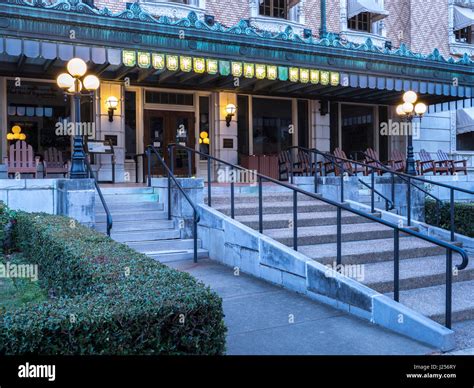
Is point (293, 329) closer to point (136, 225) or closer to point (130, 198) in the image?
point (136, 225)

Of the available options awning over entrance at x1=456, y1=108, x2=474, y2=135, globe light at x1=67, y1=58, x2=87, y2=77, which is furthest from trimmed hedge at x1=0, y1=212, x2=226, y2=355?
awning over entrance at x1=456, y1=108, x2=474, y2=135

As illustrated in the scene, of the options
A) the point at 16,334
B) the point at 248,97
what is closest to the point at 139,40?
the point at 248,97

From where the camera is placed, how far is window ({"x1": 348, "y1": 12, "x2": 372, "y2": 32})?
61.3 ft

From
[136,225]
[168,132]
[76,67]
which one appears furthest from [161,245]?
[168,132]

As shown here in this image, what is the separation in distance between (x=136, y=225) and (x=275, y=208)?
2654mm

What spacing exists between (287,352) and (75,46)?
797cm

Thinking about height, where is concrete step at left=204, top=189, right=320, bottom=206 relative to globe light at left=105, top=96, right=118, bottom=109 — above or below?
below

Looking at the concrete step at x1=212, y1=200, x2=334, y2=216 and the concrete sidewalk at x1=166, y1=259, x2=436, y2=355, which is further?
the concrete step at x1=212, y1=200, x2=334, y2=216

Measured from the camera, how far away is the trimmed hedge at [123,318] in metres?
3.12

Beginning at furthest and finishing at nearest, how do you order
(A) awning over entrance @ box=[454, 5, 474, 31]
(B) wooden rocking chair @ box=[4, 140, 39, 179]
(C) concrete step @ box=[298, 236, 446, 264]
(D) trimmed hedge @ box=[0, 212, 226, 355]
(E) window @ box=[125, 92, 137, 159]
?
(A) awning over entrance @ box=[454, 5, 474, 31] < (E) window @ box=[125, 92, 137, 159] < (B) wooden rocking chair @ box=[4, 140, 39, 179] < (C) concrete step @ box=[298, 236, 446, 264] < (D) trimmed hedge @ box=[0, 212, 226, 355]

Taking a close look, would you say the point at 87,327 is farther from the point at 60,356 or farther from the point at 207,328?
the point at 207,328

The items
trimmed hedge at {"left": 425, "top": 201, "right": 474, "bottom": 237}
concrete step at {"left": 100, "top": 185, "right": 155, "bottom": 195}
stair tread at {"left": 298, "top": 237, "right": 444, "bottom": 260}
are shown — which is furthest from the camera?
trimmed hedge at {"left": 425, "top": 201, "right": 474, "bottom": 237}

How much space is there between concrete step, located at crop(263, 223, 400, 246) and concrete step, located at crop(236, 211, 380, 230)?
0.17 m

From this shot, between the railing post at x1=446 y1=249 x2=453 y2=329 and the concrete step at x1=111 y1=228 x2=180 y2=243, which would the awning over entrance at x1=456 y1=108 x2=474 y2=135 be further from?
the railing post at x1=446 y1=249 x2=453 y2=329
